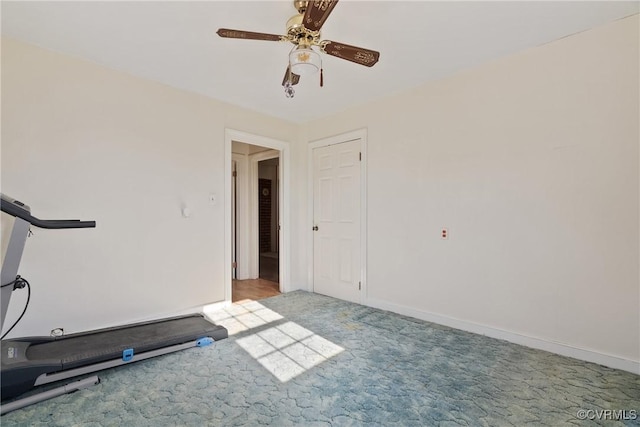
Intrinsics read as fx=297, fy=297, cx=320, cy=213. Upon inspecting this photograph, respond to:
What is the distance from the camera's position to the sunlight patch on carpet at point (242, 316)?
10.2ft

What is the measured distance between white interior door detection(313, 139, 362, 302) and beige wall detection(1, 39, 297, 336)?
55.5 inches

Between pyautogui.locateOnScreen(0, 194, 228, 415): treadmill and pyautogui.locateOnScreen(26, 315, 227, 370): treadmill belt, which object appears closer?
pyautogui.locateOnScreen(0, 194, 228, 415): treadmill

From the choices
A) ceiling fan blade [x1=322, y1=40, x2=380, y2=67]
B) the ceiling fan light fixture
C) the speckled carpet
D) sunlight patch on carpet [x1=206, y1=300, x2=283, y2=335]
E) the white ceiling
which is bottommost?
the speckled carpet

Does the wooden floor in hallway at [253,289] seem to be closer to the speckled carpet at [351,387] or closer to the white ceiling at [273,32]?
the speckled carpet at [351,387]

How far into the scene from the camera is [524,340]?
2.63m

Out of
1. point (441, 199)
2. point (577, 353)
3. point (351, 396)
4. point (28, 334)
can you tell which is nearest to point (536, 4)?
point (441, 199)

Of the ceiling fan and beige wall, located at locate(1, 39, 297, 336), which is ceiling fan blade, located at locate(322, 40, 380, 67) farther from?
beige wall, located at locate(1, 39, 297, 336)

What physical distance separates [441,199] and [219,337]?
2.58m

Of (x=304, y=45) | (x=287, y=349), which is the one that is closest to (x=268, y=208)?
(x=287, y=349)

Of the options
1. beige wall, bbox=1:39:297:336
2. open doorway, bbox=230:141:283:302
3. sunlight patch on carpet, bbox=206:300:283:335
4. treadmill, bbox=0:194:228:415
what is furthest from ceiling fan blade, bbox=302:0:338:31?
open doorway, bbox=230:141:283:302

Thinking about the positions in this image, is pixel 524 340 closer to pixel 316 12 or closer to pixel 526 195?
pixel 526 195

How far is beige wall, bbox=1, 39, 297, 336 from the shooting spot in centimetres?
250

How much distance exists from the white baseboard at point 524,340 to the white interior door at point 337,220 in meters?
0.69

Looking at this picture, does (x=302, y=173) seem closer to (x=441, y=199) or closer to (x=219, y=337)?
(x=441, y=199)
